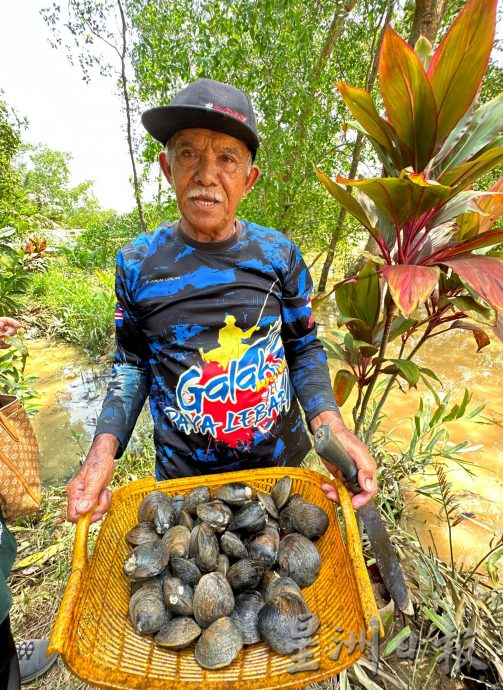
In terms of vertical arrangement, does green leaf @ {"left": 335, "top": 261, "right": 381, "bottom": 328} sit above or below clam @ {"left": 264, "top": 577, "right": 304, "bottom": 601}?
above

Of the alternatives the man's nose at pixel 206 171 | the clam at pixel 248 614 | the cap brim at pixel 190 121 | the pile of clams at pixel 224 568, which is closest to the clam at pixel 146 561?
the pile of clams at pixel 224 568

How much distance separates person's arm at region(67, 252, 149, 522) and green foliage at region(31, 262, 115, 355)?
3.68m

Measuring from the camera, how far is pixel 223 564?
1048 millimetres

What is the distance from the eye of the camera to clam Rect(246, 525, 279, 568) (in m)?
1.03

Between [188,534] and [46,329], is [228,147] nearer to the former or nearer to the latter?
[188,534]

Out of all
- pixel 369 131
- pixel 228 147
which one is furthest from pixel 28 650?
pixel 369 131

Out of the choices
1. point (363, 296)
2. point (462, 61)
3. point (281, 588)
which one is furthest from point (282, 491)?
point (462, 61)

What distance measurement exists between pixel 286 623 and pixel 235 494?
13.6 inches

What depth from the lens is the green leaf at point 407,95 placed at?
2.79ft

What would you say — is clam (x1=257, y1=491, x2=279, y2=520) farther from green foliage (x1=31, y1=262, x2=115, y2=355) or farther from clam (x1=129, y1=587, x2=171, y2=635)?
green foliage (x1=31, y1=262, x2=115, y2=355)

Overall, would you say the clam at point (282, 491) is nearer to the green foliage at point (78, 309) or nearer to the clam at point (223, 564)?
the clam at point (223, 564)

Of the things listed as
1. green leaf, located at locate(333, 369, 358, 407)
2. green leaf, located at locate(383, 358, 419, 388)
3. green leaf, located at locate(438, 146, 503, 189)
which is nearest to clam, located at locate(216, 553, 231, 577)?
green leaf, located at locate(333, 369, 358, 407)

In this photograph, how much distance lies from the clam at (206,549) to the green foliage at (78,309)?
397cm

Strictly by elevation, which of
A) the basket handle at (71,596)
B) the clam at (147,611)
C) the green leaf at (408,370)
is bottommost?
the clam at (147,611)
